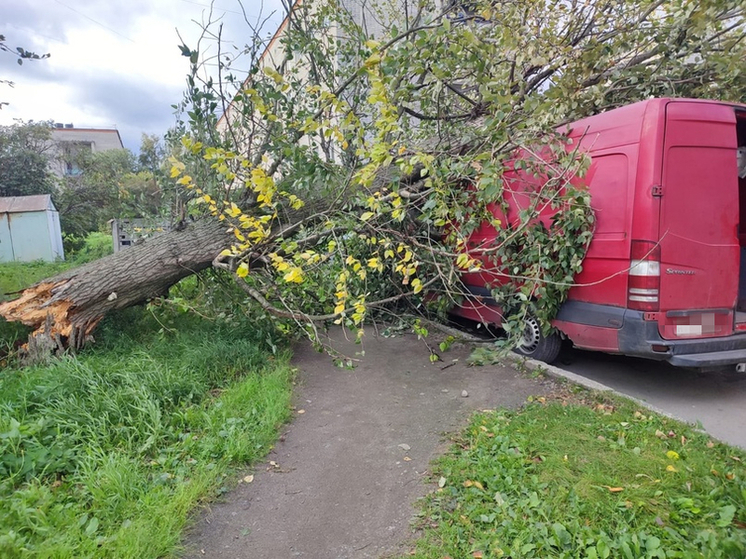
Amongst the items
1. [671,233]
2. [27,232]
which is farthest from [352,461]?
[27,232]

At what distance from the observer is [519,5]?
4988 millimetres

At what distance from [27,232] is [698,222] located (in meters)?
15.6

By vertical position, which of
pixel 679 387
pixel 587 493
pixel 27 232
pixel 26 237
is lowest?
pixel 679 387

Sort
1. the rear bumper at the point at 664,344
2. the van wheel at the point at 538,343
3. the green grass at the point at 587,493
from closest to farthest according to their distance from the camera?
the green grass at the point at 587,493, the rear bumper at the point at 664,344, the van wheel at the point at 538,343

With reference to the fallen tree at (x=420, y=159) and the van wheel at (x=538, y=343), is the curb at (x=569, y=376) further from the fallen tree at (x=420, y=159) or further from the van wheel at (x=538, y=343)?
the fallen tree at (x=420, y=159)

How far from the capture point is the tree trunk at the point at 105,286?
170 inches

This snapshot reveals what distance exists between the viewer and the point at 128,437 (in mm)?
Answer: 3027

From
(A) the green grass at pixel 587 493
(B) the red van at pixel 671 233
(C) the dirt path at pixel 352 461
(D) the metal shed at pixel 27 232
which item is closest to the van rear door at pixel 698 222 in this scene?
(B) the red van at pixel 671 233

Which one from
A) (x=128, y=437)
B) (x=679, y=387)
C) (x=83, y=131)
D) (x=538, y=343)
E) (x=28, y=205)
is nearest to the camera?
(x=128, y=437)

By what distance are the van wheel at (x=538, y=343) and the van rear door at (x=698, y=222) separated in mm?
1170

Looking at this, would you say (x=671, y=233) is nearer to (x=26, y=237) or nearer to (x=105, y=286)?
(x=105, y=286)

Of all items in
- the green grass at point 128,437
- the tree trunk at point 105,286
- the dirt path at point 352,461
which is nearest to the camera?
the green grass at point 128,437

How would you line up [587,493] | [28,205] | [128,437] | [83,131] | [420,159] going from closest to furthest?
1. [587,493]
2. [128,437]
3. [420,159]
4. [28,205]
5. [83,131]

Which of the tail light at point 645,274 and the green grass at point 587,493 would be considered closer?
the green grass at point 587,493
